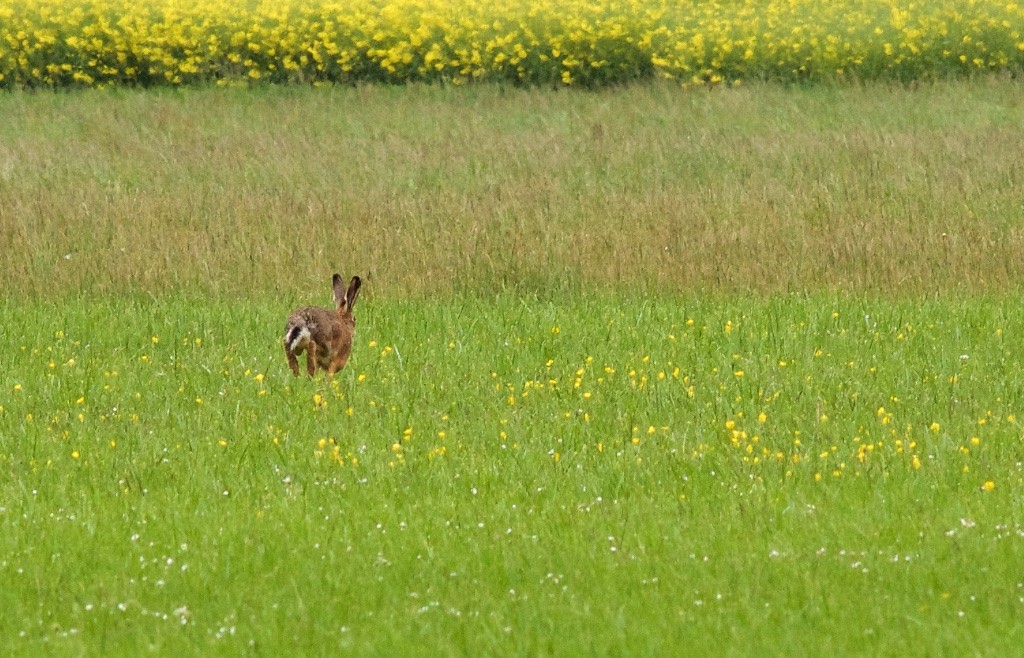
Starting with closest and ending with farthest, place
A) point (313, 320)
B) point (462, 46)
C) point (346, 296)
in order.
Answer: point (313, 320), point (346, 296), point (462, 46)

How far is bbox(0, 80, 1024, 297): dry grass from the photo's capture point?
11719 millimetres

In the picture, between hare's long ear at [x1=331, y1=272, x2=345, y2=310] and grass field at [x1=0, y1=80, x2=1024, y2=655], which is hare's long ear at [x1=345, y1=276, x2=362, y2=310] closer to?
hare's long ear at [x1=331, y1=272, x2=345, y2=310]

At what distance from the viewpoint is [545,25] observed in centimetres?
2294

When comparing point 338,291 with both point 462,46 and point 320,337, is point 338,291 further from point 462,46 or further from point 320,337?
point 462,46

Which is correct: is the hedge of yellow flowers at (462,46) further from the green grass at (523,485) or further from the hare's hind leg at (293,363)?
the hare's hind leg at (293,363)

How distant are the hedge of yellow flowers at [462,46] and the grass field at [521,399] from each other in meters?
5.26

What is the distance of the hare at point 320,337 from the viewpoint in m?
8.09

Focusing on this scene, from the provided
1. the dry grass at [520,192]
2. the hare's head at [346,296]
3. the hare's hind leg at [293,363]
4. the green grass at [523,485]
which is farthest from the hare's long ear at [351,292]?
the dry grass at [520,192]

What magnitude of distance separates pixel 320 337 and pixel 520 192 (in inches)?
244

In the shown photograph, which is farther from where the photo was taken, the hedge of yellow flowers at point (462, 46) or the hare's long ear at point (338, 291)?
the hedge of yellow flowers at point (462, 46)

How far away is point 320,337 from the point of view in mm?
8148

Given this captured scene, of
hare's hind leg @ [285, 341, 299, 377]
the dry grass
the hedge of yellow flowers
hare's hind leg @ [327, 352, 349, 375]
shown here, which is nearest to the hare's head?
hare's hind leg @ [327, 352, 349, 375]

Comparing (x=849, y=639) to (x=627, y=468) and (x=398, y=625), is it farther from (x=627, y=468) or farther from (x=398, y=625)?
(x=627, y=468)

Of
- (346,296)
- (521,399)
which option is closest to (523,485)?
(521,399)
